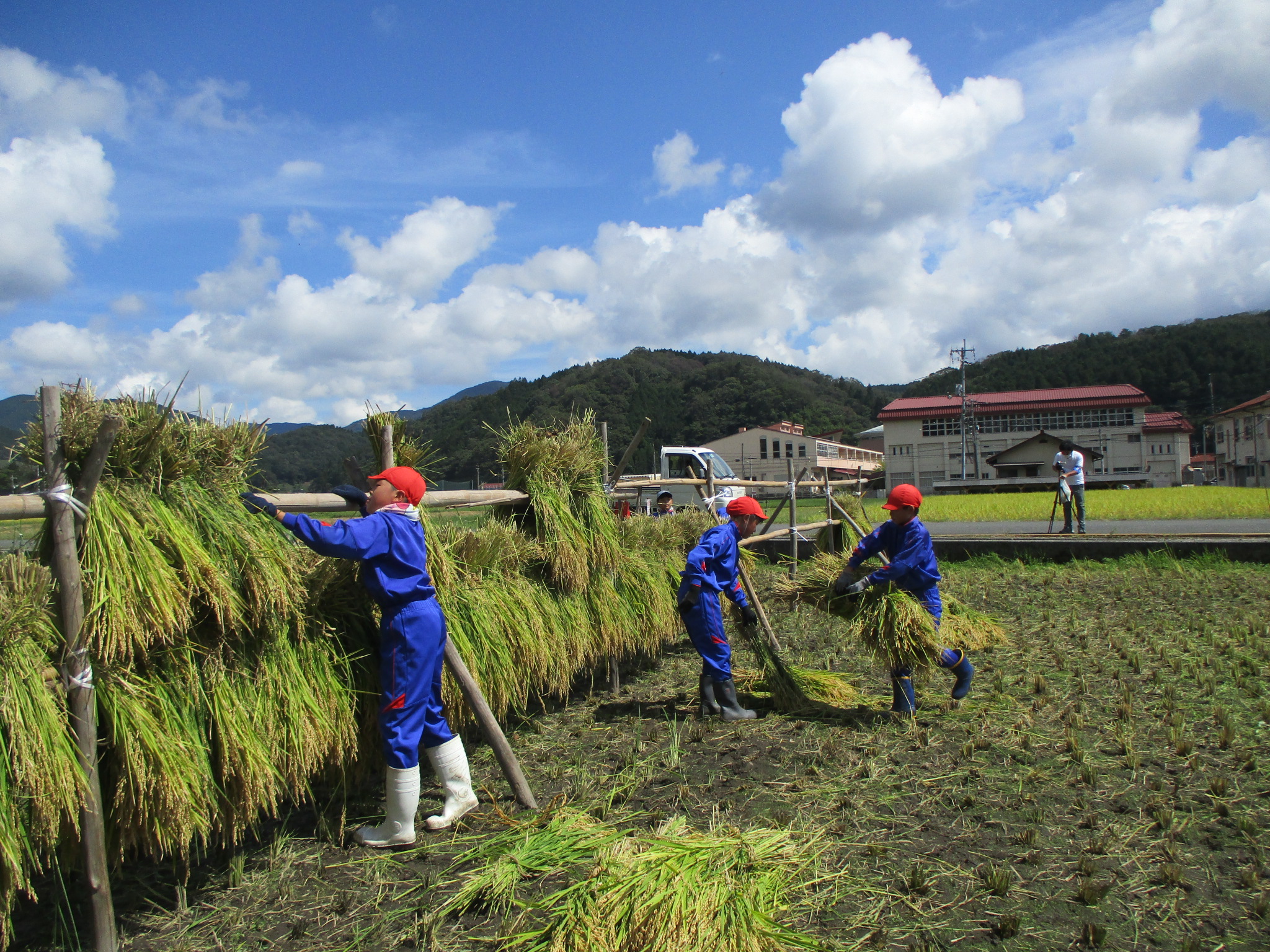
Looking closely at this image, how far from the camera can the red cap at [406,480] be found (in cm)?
357

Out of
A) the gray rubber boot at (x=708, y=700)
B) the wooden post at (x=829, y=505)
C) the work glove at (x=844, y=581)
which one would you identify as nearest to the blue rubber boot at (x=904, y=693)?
the work glove at (x=844, y=581)

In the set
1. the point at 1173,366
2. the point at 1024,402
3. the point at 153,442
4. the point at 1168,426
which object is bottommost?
the point at 153,442

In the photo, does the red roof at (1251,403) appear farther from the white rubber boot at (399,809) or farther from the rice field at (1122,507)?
the white rubber boot at (399,809)

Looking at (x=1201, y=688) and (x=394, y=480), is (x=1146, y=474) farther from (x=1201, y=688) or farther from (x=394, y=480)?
(x=394, y=480)

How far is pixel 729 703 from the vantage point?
530 cm

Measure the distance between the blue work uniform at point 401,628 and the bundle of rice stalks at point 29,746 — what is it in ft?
3.56

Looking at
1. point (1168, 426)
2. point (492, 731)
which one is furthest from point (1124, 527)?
point (1168, 426)

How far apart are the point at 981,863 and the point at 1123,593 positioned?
7.23 metres

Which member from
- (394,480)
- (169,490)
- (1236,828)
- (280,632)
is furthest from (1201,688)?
(169,490)

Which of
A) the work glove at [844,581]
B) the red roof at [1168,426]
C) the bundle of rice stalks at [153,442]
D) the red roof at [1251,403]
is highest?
the red roof at [1251,403]

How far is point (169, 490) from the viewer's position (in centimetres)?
291

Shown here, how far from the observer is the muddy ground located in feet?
9.11

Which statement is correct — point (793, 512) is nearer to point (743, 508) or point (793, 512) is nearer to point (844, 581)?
point (743, 508)

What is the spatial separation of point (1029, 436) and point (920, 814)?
63.1m
